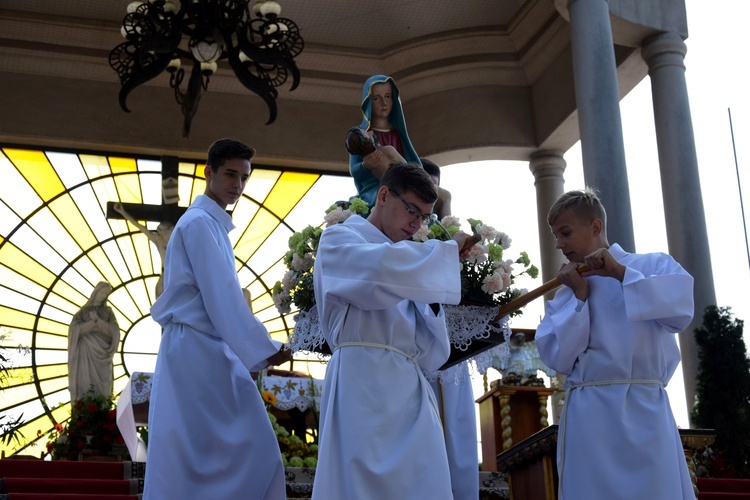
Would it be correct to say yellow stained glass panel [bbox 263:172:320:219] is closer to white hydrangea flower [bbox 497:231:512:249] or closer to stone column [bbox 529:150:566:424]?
stone column [bbox 529:150:566:424]

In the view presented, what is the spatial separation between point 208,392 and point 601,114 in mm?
6805

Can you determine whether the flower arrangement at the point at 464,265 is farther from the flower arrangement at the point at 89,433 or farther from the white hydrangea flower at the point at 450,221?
the flower arrangement at the point at 89,433

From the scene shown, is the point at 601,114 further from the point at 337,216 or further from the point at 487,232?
the point at 337,216

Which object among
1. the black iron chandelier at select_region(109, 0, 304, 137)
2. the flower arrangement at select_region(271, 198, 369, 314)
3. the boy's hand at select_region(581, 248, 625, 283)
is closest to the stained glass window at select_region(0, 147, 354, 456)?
the black iron chandelier at select_region(109, 0, 304, 137)

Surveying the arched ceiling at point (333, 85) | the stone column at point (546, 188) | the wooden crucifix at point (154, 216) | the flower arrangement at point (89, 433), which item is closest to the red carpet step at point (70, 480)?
the flower arrangement at point (89, 433)

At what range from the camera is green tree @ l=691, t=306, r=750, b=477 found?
7.34 meters

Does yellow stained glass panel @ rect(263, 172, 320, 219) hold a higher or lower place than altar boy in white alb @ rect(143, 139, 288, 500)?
higher

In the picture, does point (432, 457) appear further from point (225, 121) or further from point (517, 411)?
point (225, 121)

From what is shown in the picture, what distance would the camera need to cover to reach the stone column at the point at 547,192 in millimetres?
13758

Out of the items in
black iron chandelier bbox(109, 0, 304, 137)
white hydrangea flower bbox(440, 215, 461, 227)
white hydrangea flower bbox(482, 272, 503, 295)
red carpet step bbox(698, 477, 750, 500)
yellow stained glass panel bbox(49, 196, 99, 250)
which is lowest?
red carpet step bbox(698, 477, 750, 500)

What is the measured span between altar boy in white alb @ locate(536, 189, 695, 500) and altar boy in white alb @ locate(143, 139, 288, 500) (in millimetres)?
1158

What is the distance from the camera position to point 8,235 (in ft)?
45.0

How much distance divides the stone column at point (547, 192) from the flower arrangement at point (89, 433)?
639 centimetres

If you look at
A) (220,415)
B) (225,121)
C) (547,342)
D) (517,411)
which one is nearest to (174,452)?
(220,415)
